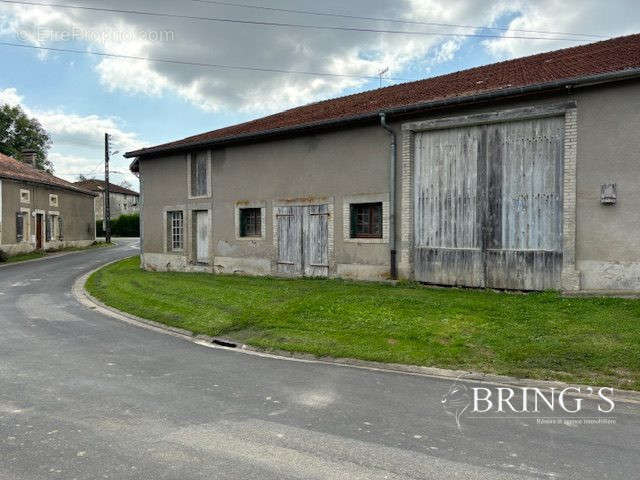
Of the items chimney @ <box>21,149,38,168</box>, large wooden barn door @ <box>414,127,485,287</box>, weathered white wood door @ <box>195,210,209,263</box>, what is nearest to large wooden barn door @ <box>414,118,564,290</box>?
large wooden barn door @ <box>414,127,485,287</box>

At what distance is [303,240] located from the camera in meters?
14.7

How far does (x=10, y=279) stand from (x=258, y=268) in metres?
9.21

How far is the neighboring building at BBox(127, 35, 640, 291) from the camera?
9.90 meters

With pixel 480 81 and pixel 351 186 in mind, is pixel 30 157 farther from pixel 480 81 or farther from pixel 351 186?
pixel 480 81

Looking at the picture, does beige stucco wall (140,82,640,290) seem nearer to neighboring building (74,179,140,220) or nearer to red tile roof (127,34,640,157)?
red tile roof (127,34,640,157)

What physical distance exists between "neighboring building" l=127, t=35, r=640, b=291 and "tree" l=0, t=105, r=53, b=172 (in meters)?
36.7

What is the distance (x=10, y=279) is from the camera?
17.3m

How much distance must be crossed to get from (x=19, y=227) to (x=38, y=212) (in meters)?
2.11

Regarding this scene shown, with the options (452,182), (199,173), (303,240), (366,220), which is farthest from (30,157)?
(452,182)

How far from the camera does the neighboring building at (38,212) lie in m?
26.4

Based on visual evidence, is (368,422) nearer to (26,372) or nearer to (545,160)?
(26,372)

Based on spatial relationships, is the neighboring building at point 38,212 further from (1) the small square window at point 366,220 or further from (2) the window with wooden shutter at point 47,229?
(1) the small square window at point 366,220

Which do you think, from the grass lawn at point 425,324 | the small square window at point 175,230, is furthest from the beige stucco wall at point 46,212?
the grass lawn at point 425,324

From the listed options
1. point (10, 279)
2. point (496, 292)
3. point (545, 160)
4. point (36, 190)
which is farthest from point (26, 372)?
point (36, 190)
